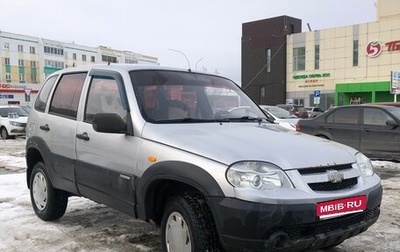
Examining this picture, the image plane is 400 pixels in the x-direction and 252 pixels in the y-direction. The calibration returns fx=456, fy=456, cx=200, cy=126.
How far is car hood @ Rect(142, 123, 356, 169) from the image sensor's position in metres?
3.33

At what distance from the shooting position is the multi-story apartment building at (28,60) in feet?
252

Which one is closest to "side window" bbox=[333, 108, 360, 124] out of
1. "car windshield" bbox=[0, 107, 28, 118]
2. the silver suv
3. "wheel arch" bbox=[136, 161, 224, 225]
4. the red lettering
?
the silver suv

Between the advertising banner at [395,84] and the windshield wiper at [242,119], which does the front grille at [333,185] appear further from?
the advertising banner at [395,84]

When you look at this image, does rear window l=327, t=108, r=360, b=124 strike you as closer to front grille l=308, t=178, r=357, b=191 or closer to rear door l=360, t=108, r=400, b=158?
rear door l=360, t=108, r=400, b=158

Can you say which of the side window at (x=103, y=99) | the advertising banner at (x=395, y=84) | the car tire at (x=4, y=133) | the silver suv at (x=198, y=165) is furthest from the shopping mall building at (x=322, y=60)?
the side window at (x=103, y=99)

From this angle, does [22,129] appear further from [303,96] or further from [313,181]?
[303,96]

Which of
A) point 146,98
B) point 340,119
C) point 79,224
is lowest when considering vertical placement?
point 79,224

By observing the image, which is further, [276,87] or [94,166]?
[276,87]

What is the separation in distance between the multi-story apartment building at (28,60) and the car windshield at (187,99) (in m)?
73.4

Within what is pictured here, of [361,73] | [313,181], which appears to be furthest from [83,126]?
[361,73]

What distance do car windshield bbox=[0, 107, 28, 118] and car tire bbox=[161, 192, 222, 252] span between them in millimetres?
18952

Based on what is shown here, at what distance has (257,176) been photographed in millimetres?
3215

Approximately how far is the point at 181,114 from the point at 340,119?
8.07 meters

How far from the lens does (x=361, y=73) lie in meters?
39.5
